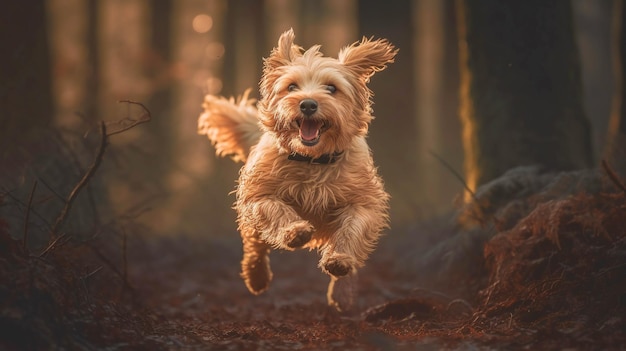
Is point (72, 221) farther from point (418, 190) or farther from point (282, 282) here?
point (418, 190)

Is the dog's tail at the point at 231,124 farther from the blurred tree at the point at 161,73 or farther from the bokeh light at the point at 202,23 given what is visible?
the bokeh light at the point at 202,23

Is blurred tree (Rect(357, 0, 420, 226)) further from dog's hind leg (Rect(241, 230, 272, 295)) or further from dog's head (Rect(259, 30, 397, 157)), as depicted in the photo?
dog's head (Rect(259, 30, 397, 157))

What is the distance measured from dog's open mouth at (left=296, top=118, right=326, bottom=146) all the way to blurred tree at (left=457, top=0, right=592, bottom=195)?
7.87 feet

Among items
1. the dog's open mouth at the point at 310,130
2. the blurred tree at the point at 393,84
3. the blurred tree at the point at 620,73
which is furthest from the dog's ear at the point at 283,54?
the blurred tree at the point at 393,84

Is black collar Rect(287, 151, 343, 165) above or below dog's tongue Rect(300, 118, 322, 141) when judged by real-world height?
below

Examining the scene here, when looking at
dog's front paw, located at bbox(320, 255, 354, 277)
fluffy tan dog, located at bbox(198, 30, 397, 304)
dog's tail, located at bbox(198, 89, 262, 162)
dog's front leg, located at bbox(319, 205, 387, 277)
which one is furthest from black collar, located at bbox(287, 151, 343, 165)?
dog's tail, located at bbox(198, 89, 262, 162)

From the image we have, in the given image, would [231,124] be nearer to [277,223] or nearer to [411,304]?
[277,223]

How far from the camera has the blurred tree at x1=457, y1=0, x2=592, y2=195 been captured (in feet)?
21.3

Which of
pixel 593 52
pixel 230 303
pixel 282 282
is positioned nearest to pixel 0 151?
pixel 230 303

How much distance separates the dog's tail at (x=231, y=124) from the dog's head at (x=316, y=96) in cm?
121

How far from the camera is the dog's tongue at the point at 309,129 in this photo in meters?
4.97

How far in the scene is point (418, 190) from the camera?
52.3 ft

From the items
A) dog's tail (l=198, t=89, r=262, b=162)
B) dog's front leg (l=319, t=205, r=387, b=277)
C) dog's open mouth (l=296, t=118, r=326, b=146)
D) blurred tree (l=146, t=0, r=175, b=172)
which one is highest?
blurred tree (l=146, t=0, r=175, b=172)

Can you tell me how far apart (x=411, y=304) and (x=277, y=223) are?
4.21 ft
